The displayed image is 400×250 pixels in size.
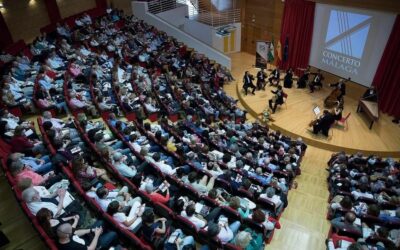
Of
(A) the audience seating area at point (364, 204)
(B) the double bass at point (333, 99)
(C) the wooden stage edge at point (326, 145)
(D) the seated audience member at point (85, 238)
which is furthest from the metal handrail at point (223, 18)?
(D) the seated audience member at point (85, 238)

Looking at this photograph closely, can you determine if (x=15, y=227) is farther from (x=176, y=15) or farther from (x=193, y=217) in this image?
(x=176, y=15)

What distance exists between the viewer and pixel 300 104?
8.80 meters

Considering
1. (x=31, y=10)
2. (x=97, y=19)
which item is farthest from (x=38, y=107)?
(x=97, y=19)

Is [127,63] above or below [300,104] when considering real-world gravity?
above

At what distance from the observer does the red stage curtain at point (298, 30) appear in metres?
9.81

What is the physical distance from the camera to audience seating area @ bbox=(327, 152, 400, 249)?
150 inches

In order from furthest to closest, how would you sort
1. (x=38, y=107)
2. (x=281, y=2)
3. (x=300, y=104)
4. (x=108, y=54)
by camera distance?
(x=281, y=2) < (x=108, y=54) < (x=300, y=104) < (x=38, y=107)

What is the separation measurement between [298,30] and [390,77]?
3481 mm

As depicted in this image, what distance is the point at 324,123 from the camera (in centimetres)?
725

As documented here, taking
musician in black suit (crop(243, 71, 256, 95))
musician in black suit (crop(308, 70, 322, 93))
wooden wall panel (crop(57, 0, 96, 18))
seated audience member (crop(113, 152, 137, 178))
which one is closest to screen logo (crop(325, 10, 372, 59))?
musician in black suit (crop(308, 70, 322, 93))

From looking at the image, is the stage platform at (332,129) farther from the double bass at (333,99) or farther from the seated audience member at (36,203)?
the seated audience member at (36,203)

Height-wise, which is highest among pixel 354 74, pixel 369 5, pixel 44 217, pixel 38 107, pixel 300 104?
pixel 369 5

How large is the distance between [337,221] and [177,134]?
10.1 feet

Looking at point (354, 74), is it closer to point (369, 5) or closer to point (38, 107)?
point (369, 5)
